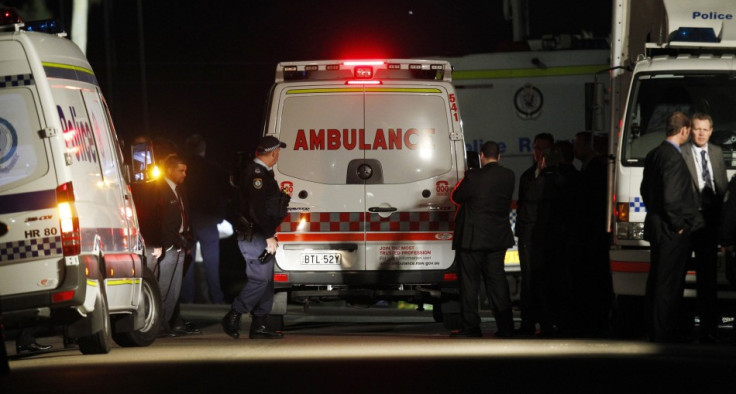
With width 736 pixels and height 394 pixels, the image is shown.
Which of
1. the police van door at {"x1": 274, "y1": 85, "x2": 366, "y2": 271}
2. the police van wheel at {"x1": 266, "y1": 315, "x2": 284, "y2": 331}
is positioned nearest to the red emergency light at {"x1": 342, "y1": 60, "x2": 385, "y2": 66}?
the police van door at {"x1": 274, "y1": 85, "x2": 366, "y2": 271}

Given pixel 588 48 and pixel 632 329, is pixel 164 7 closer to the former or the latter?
pixel 588 48

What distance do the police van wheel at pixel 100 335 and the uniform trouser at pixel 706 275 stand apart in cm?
462

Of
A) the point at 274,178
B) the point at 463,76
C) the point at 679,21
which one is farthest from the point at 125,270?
the point at 463,76

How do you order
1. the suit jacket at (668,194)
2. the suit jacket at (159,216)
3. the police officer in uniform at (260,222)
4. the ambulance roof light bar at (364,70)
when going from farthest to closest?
1. the suit jacket at (159,216)
2. the ambulance roof light bar at (364,70)
3. the police officer in uniform at (260,222)
4. the suit jacket at (668,194)

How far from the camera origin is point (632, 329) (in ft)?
46.0

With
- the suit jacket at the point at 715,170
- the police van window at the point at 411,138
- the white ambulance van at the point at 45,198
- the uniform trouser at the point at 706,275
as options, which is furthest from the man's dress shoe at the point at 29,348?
the suit jacket at the point at 715,170

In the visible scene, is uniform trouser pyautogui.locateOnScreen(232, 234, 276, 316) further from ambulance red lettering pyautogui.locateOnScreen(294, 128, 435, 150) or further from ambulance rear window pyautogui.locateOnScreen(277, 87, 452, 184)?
ambulance red lettering pyautogui.locateOnScreen(294, 128, 435, 150)

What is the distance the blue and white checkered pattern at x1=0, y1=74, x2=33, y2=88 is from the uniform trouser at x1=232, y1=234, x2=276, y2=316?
3103 mm

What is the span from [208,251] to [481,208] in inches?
208

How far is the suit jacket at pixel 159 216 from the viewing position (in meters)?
14.5

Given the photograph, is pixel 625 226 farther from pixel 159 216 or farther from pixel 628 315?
pixel 159 216

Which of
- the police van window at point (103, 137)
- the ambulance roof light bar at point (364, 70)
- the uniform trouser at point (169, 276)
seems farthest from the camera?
the uniform trouser at point (169, 276)

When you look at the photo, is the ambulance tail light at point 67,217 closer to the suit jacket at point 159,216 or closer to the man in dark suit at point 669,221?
the suit jacket at point 159,216

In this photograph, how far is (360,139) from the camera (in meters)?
14.1
